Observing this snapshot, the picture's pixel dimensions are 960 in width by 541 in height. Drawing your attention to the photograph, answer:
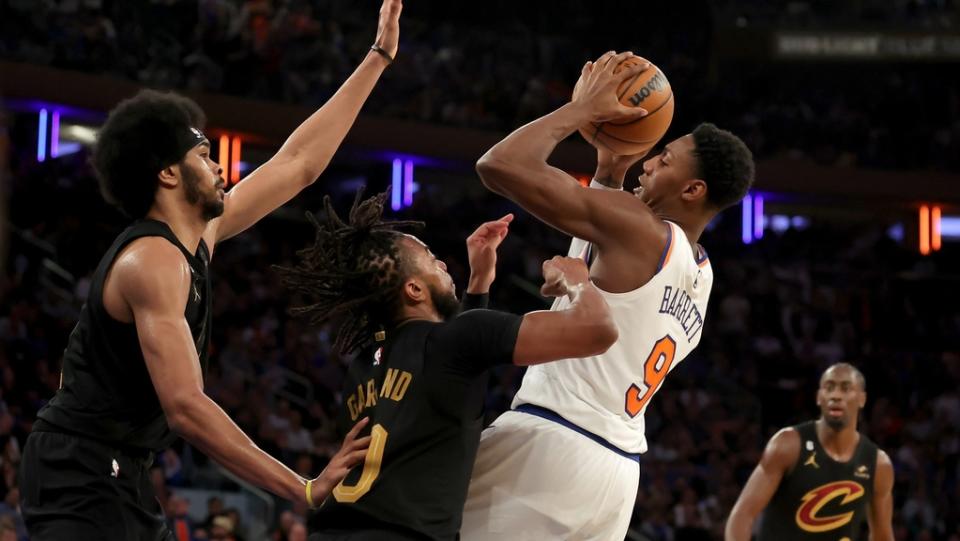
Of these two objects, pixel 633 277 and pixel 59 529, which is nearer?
pixel 59 529

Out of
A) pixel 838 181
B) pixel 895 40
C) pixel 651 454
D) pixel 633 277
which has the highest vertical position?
pixel 895 40

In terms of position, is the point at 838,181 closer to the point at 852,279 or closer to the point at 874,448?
the point at 852,279

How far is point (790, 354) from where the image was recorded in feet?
53.5

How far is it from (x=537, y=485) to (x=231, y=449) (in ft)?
3.58

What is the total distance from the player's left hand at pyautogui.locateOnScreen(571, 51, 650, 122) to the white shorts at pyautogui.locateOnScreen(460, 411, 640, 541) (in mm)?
1027

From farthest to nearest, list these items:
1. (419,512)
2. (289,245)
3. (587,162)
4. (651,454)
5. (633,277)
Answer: (587,162) < (289,245) < (651,454) < (633,277) < (419,512)

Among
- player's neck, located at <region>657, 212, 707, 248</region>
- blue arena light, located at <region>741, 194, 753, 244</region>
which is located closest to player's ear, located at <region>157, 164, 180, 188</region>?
player's neck, located at <region>657, 212, 707, 248</region>

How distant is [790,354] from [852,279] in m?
1.94

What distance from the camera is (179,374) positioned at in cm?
326

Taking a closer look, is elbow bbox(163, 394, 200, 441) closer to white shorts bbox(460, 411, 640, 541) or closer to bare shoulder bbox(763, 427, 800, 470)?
white shorts bbox(460, 411, 640, 541)

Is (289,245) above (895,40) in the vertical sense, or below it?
below

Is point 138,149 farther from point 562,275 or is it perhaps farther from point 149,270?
point 562,275

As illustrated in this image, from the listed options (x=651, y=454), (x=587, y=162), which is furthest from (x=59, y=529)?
(x=587, y=162)

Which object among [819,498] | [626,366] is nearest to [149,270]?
[626,366]
